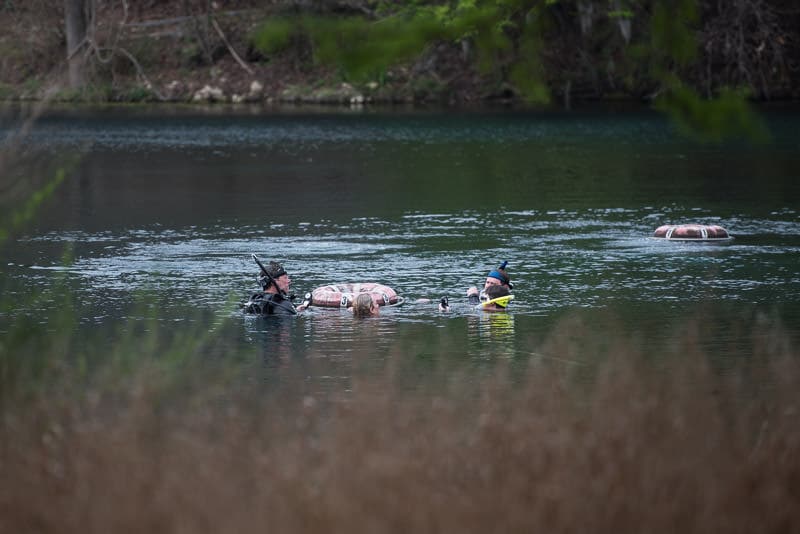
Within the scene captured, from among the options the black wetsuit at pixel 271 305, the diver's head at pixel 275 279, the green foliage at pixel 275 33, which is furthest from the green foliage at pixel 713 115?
the black wetsuit at pixel 271 305

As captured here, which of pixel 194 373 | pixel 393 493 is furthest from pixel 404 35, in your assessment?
pixel 393 493

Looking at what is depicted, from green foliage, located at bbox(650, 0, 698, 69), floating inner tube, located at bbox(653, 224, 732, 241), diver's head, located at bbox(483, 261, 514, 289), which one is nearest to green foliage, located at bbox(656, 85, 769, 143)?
green foliage, located at bbox(650, 0, 698, 69)

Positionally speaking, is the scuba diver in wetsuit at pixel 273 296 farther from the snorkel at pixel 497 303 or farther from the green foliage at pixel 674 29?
the green foliage at pixel 674 29

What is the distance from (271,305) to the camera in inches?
975

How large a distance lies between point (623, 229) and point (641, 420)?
83.7 feet

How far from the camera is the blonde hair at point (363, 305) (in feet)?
80.2

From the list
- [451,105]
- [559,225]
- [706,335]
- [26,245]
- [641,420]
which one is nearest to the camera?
[641,420]

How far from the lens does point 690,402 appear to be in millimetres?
11016

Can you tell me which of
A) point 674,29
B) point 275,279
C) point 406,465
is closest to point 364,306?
point 275,279

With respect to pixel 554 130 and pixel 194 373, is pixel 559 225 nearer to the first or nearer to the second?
pixel 194 373

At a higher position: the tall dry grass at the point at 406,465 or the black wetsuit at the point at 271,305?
the tall dry grass at the point at 406,465

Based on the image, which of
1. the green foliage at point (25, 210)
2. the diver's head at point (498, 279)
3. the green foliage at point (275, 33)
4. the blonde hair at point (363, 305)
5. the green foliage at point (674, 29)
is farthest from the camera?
the diver's head at point (498, 279)

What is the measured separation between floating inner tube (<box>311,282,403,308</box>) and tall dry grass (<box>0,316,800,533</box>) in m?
13.6

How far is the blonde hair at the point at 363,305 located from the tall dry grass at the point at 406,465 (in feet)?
42.3
